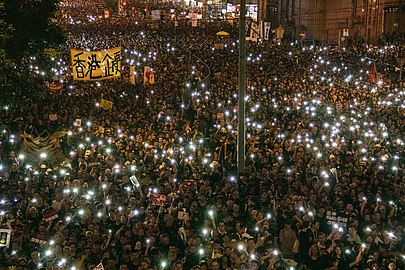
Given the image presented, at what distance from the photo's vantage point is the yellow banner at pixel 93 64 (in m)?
16.8

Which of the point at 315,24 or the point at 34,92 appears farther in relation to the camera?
the point at 315,24

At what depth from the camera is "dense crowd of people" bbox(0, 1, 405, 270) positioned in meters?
10.4

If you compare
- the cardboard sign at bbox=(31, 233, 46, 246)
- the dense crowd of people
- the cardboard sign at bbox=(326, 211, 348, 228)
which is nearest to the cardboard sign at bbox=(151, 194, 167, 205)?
the dense crowd of people

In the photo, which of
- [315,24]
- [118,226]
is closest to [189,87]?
[118,226]

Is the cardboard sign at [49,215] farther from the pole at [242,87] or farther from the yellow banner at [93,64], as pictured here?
the yellow banner at [93,64]

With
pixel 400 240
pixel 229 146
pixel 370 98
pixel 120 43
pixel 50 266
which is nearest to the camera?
pixel 50 266

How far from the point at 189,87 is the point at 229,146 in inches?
277

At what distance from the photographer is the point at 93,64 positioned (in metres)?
17.0

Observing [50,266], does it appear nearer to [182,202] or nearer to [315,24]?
[182,202]

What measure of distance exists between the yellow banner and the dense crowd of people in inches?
68.9

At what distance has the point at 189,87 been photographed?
23.6 m

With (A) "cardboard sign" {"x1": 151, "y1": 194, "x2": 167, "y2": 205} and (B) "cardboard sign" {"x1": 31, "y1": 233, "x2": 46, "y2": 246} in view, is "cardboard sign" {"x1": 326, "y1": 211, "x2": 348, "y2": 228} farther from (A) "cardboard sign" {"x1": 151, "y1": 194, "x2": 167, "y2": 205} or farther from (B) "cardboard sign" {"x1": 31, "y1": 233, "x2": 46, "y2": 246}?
(B) "cardboard sign" {"x1": 31, "y1": 233, "x2": 46, "y2": 246}

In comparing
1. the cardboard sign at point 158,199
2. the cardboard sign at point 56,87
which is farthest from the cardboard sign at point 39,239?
the cardboard sign at point 56,87

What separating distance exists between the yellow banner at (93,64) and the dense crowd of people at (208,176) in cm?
175
